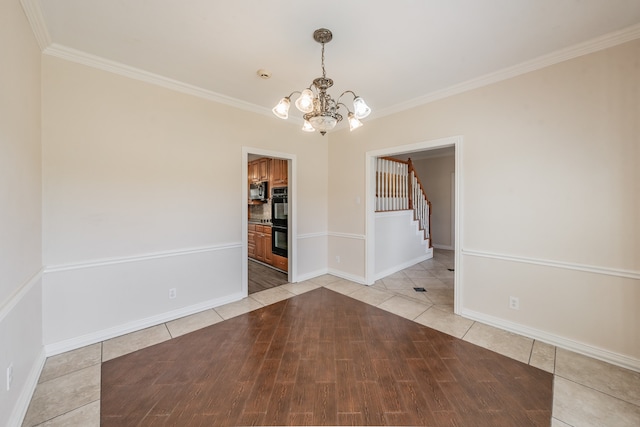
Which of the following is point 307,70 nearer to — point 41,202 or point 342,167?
point 342,167

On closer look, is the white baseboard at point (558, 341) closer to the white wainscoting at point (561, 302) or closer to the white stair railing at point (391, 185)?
the white wainscoting at point (561, 302)

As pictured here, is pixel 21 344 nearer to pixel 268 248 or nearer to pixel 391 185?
pixel 268 248

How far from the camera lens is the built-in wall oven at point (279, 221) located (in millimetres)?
4961

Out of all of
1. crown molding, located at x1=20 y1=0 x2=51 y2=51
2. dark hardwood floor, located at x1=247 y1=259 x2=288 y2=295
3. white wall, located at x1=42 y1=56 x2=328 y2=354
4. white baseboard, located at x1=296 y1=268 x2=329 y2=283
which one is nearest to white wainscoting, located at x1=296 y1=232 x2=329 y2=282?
white baseboard, located at x1=296 y1=268 x2=329 y2=283

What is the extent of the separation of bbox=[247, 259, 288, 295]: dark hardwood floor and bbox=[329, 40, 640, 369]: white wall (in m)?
2.92

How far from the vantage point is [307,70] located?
266 cm

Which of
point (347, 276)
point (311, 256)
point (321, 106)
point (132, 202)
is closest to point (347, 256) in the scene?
point (347, 276)

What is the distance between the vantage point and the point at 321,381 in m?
1.97

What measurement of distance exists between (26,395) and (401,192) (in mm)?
5587

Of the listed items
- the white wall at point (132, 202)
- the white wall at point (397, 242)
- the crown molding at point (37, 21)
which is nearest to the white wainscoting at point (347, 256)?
the white wall at point (397, 242)

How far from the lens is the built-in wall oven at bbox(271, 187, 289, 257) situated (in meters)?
4.96

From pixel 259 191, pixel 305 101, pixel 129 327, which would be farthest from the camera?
pixel 259 191

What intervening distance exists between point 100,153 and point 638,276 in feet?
16.8

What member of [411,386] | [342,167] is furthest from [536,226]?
[342,167]
